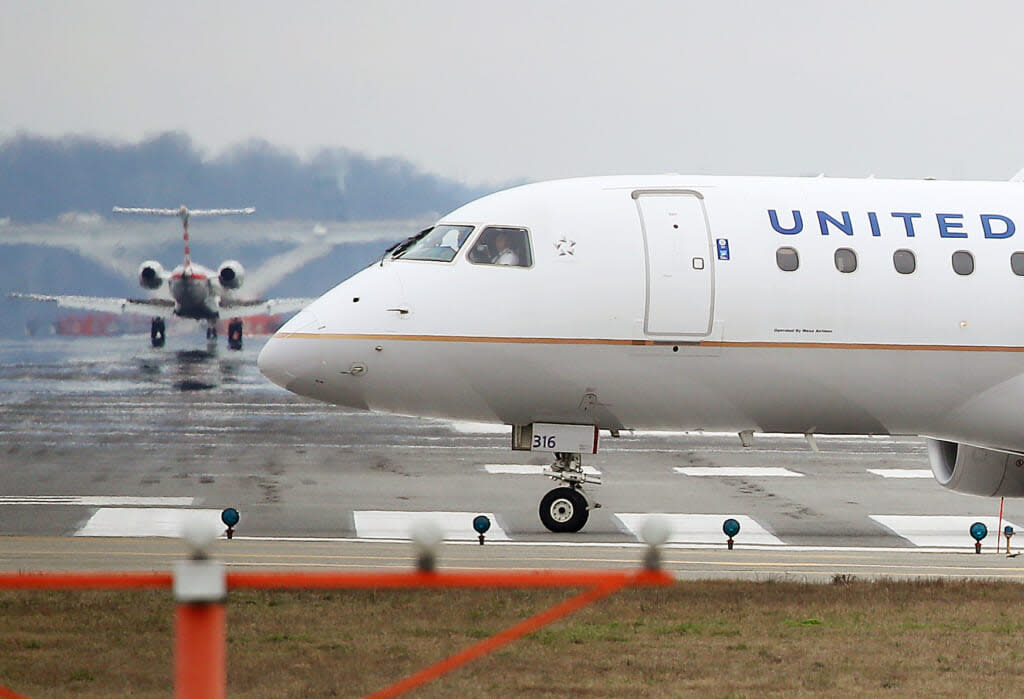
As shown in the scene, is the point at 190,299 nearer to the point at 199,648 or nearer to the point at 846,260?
the point at 846,260

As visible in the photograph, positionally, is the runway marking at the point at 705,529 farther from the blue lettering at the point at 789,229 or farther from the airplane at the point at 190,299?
the airplane at the point at 190,299

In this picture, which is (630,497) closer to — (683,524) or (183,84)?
(683,524)

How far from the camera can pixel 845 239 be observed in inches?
680

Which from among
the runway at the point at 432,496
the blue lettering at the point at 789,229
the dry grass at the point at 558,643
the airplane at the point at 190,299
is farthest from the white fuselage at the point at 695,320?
the airplane at the point at 190,299

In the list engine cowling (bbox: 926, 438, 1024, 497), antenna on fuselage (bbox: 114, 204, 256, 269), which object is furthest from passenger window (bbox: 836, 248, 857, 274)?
antenna on fuselage (bbox: 114, 204, 256, 269)

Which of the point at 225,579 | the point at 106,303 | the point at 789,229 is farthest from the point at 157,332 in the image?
the point at 225,579

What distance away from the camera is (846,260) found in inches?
676

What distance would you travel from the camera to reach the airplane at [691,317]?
56.0 ft

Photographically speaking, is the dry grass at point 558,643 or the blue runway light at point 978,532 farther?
the blue runway light at point 978,532

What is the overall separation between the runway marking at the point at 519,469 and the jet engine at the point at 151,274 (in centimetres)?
2444

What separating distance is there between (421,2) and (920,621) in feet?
175

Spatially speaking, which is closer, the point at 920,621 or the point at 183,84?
the point at 920,621

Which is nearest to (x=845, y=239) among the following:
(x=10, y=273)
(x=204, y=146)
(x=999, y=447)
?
(x=999, y=447)

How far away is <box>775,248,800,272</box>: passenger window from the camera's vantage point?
1714cm
